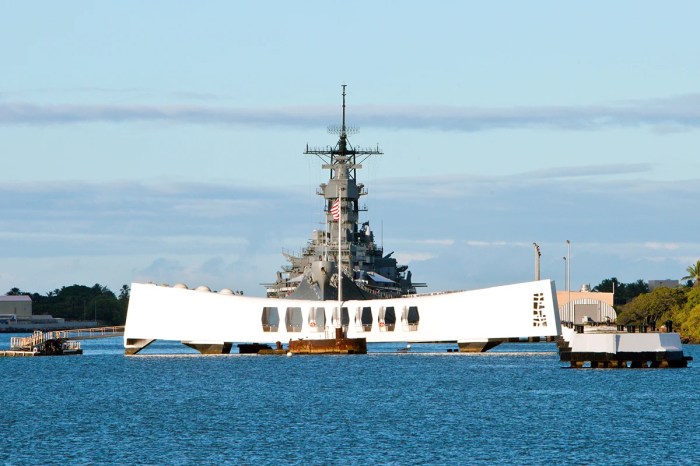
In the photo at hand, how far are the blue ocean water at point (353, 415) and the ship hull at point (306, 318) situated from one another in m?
7.47

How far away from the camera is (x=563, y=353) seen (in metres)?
109

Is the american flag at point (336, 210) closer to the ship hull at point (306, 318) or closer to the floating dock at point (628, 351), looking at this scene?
the ship hull at point (306, 318)

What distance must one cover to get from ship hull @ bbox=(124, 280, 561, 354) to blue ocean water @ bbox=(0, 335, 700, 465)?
7473 mm

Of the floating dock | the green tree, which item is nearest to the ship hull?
the floating dock

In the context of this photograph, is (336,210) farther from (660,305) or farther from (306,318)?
(660,305)

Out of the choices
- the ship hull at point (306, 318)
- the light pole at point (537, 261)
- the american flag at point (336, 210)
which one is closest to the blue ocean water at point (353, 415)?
the ship hull at point (306, 318)

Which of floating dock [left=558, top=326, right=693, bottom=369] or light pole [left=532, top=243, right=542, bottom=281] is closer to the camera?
floating dock [left=558, top=326, right=693, bottom=369]

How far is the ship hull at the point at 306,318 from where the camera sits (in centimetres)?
11850

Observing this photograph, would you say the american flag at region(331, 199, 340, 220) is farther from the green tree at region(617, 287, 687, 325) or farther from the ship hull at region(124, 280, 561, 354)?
the green tree at region(617, 287, 687, 325)

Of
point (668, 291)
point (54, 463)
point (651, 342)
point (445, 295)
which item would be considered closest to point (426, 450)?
point (54, 463)

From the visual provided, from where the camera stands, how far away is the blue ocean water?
5472 centimetres

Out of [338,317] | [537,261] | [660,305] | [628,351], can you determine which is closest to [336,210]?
[338,317]

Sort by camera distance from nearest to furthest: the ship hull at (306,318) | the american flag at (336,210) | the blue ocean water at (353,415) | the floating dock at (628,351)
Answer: the blue ocean water at (353,415) < the floating dock at (628,351) < the american flag at (336,210) < the ship hull at (306,318)

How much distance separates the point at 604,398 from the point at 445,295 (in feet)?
144
